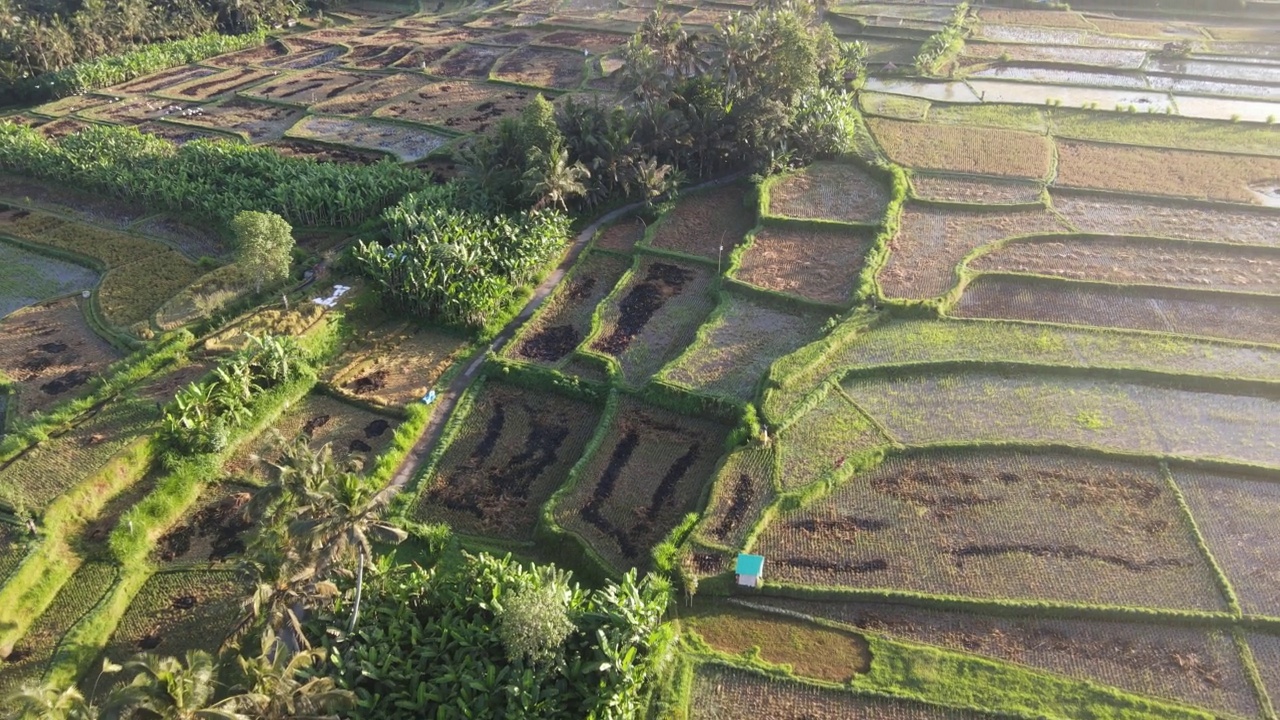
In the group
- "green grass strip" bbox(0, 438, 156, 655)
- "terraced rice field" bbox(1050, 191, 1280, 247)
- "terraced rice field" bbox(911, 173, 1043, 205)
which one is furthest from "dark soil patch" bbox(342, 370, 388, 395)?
"terraced rice field" bbox(1050, 191, 1280, 247)

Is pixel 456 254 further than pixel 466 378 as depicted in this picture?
Yes

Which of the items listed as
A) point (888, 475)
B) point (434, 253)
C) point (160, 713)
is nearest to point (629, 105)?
point (434, 253)

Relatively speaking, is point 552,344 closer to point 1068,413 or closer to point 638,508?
point 638,508

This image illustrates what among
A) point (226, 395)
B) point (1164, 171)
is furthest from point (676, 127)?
point (1164, 171)

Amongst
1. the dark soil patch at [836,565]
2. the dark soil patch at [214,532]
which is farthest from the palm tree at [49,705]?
the dark soil patch at [836,565]

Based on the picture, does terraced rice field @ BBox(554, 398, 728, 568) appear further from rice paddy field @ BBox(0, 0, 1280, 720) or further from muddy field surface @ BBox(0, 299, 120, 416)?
muddy field surface @ BBox(0, 299, 120, 416)

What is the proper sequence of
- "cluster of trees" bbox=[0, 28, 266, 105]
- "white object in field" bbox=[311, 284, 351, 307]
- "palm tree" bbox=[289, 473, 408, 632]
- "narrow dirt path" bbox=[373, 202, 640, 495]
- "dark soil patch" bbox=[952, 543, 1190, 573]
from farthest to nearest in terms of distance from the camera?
1. "cluster of trees" bbox=[0, 28, 266, 105]
2. "white object in field" bbox=[311, 284, 351, 307]
3. "narrow dirt path" bbox=[373, 202, 640, 495]
4. "dark soil patch" bbox=[952, 543, 1190, 573]
5. "palm tree" bbox=[289, 473, 408, 632]
